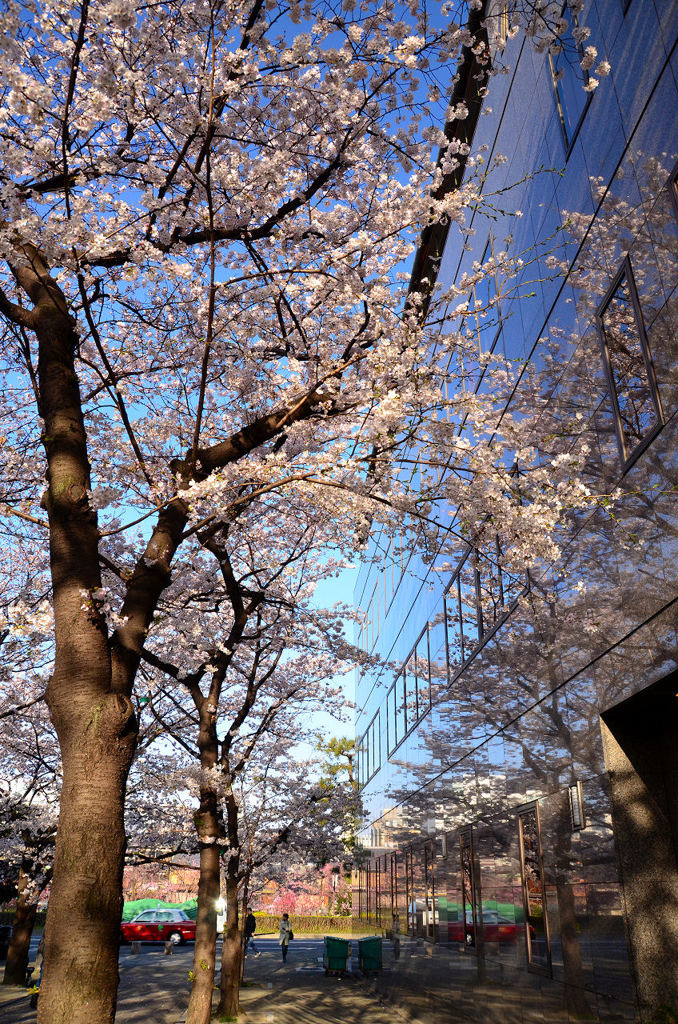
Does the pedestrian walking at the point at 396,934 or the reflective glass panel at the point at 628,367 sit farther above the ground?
the reflective glass panel at the point at 628,367

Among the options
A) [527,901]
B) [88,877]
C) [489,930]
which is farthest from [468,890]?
[88,877]

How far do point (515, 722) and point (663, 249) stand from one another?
602 cm

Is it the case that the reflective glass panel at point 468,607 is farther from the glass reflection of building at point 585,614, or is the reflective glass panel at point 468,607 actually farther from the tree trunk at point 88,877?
the tree trunk at point 88,877

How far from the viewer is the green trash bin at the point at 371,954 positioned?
66.0 ft

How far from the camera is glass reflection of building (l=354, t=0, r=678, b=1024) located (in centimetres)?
536

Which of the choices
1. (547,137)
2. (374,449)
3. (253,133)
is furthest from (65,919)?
(547,137)

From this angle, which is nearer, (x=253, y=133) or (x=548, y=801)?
(x=253, y=133)

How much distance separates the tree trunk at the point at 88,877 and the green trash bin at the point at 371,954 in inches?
740

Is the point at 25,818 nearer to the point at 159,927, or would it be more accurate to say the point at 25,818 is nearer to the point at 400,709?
the point at 400,709

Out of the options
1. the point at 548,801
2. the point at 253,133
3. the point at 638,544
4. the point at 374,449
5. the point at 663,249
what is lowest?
the point at 548,801

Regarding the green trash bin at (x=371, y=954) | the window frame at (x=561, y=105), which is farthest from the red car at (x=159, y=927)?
the window frame at (x=561, y=105)

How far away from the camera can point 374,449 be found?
21.0 feet

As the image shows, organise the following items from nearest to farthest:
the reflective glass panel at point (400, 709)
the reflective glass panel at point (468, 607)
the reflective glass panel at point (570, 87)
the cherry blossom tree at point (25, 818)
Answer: the reflective glass panel at point (570, 87)
the reflective glass panel at point (468, 607)
the cherry blossom tree at point (25, 818)
the reflective glass panel at point (400, 709)

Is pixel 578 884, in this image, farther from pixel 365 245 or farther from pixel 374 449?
pixel 365 245
